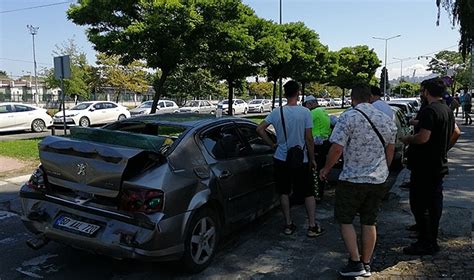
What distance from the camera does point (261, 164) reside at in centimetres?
524

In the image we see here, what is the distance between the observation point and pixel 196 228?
399cm

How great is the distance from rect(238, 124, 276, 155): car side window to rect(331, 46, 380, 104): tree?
45720 mm

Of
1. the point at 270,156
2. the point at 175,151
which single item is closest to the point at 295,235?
the point at 270,156

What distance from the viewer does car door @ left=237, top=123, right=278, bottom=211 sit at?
5.12 meters

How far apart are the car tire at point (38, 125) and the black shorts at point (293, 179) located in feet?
57.7

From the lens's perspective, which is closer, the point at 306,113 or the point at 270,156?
the point at 306,113

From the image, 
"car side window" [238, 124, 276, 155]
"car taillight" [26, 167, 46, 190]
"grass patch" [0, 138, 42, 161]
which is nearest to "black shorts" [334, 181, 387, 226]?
"car side window" [238, 124, 276, 155]

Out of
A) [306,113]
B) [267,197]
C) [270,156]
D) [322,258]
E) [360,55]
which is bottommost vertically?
[322,258]

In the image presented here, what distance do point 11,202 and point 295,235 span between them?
465cm

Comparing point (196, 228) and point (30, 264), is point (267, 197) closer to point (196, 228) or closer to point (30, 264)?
point (196, 228)

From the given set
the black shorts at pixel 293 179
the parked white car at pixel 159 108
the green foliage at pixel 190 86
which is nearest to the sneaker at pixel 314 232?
the black shorts at pixel 293 179

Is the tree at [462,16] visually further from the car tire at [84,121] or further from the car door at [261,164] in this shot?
the car tire at [84,121]

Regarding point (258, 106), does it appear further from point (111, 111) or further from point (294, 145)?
point (294, 145)

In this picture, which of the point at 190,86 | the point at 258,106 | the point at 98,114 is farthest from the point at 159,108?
the point at 190,86
